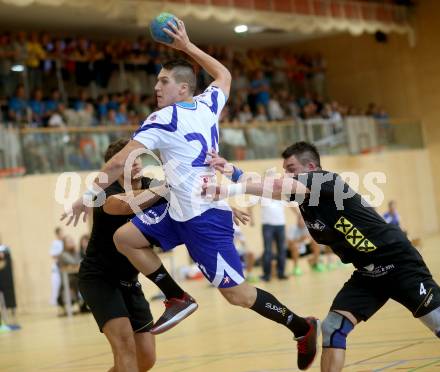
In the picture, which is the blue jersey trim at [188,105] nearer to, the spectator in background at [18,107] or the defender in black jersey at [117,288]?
the defender in black jersey at [117,288]

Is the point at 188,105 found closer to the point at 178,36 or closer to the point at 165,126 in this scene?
the point at 165,126

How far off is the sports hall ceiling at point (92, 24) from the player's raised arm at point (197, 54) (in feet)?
47.8

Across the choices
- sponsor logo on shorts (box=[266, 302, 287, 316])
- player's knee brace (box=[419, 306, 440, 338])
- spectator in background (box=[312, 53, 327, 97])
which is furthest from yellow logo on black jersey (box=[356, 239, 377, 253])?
spectator in background (box=[312, 53, 327, 97])

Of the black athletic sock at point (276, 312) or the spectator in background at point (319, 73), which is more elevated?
the spectator in background at point (319, 73)

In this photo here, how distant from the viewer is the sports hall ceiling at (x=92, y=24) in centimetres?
2278

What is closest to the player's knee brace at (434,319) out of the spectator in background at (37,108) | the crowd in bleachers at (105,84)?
the crowd in bleachers at (105,84)

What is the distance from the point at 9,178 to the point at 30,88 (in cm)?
497

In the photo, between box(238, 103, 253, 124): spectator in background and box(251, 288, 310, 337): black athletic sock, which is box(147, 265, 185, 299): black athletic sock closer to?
box(251, 288, 310, 337): black athletic sock

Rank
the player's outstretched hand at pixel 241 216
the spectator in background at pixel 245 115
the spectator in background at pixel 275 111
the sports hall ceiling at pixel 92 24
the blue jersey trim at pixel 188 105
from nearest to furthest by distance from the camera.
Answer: the blue jersey trim at pixel 188 105 → the player's outstretched hand at pixel 241 216 → the sports hall ceiling at pixel 92 24 → the spectator in background at pixel 245 115 → the spectator in background at pixel 275 111

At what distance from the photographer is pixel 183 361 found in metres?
8.75

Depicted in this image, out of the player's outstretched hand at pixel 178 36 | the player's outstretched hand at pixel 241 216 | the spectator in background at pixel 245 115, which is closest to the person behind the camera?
the player's outstretched hand at pixel 178 36

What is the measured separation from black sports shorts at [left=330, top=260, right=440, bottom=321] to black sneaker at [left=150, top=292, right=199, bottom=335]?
1.06 m

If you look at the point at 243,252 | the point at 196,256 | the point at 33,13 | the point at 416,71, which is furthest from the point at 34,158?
the point at 416,71

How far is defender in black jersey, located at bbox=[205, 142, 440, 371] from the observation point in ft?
19.0
